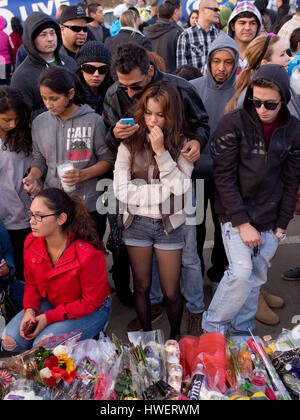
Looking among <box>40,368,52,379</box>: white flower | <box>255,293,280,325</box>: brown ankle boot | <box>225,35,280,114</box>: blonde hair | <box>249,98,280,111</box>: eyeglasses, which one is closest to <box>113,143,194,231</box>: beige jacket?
<box>249,98,280,111</box>: eyeglasses

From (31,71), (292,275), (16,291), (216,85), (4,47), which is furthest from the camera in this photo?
(4,47)

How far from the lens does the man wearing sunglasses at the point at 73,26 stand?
4098 millimetres

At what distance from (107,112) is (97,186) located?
542 millimetres

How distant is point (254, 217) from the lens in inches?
97.3

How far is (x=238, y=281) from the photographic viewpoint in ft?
7.89

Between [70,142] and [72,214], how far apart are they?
581 mm

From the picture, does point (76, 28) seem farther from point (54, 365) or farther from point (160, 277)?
point (54, 365)

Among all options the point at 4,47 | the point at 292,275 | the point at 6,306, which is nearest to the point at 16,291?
the point at 6,306

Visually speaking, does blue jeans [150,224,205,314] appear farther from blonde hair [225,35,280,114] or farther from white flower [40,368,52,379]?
white flower [40,368,52,379]

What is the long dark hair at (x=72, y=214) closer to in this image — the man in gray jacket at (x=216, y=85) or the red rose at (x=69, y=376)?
the red rose at (x=69, y=376)

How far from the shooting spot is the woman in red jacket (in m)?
2.32

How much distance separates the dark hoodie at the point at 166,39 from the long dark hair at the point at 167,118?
375 centimetres

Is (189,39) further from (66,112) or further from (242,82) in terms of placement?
(66,112)
